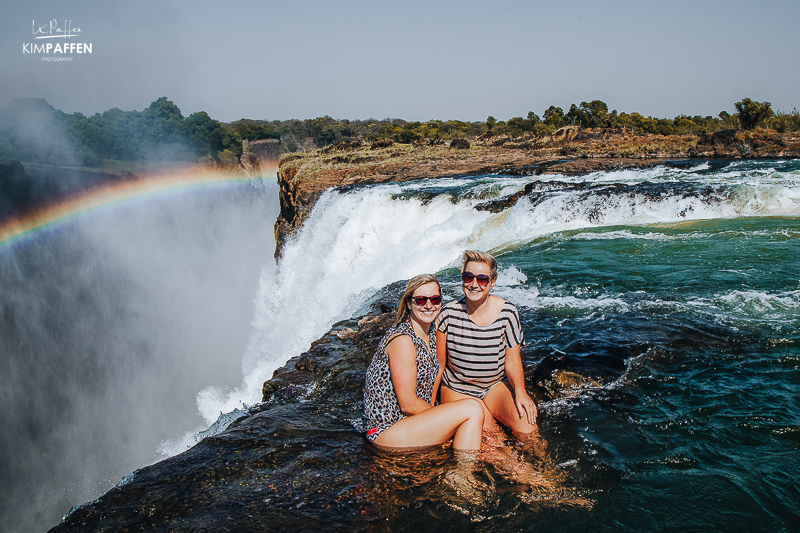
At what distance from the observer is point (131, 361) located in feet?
83.8

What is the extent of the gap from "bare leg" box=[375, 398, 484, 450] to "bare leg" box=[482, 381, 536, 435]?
1.11 feet

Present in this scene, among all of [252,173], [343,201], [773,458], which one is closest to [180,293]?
[343,201]

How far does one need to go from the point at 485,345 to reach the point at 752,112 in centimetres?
3656

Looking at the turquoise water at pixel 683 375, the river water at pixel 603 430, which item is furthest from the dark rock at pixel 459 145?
the turquoise water at pixel 683 375

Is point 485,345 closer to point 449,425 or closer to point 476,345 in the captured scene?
point 476,345

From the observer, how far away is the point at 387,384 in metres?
3.44

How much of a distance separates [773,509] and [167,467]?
12.9ft

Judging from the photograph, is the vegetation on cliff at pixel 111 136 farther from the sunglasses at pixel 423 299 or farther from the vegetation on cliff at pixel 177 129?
the sunglasses at pixel 423 299

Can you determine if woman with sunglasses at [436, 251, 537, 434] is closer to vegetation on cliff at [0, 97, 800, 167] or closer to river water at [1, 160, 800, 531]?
river water at [1, 160, 800, 531]

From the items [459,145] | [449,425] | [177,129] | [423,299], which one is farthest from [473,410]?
[177,129]

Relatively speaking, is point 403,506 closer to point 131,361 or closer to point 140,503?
point 140,503

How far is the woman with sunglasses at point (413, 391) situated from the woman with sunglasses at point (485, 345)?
23 centimetres

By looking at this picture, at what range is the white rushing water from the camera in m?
12.5

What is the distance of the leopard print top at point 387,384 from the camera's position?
3.38 meters
